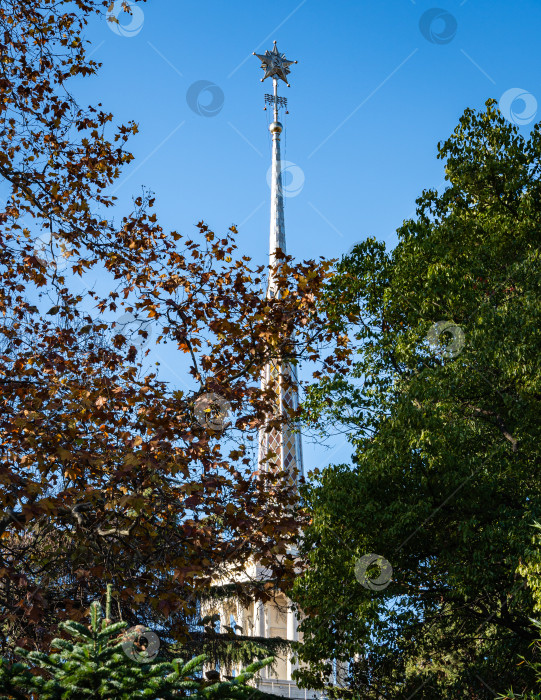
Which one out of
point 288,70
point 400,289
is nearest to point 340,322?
point 400,289

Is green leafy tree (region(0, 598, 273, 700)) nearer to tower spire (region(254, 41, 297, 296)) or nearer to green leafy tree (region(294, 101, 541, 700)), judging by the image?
green leafy tree (region(294, 101, 541, 700))

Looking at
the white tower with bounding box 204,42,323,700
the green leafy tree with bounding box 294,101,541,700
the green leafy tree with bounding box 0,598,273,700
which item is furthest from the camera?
the white tower with bounding box 204,42,323,700

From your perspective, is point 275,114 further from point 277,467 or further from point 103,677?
point 103,677

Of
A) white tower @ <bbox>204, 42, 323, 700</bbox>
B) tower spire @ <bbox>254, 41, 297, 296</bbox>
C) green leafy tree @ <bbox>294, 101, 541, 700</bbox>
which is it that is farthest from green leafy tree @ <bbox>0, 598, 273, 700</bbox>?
tower spire @ <bbox>254, 41, 297, 296</bbox>

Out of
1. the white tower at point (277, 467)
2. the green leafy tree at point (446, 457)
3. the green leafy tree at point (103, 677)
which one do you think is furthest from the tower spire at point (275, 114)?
the green leafy tree at point (103, 677)

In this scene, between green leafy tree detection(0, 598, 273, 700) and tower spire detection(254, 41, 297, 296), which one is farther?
tower spire detection(254, 41, 297, 296)

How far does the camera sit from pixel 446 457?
1016 centimetres

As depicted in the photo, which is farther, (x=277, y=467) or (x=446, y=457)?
(x=277, y=467)

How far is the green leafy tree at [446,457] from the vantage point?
404 inches

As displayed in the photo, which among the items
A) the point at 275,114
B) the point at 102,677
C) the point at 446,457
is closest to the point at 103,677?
the point at 102,677

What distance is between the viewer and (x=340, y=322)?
45.4 ft

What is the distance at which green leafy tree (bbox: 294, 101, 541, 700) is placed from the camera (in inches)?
404

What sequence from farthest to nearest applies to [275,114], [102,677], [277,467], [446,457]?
[275,114], [277,467], [446,457], [102,677]

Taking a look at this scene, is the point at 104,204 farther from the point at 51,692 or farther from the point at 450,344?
the point at 51,692
